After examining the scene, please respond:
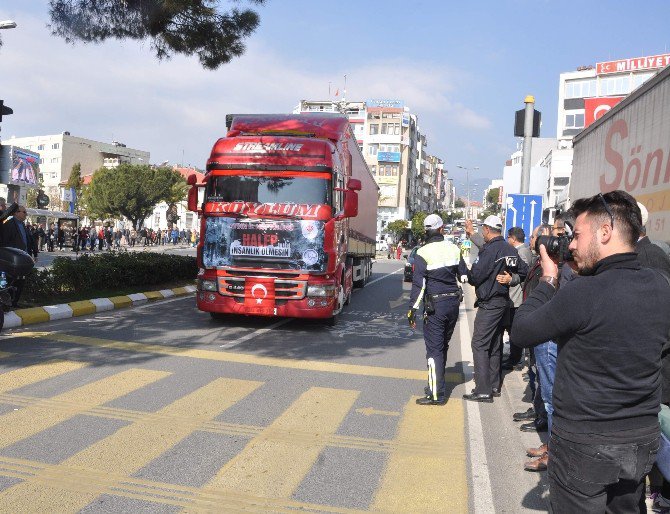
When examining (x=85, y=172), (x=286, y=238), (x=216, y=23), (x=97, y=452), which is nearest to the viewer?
(x=97, y=452)

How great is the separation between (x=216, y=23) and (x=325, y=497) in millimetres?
10804

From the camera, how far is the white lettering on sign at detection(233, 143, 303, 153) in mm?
11141

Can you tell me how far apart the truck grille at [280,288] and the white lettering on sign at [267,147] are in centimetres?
227

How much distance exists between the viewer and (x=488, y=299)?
6.85m

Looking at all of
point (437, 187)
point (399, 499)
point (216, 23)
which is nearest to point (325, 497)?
→ point (399, 499)

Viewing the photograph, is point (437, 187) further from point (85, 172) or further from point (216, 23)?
point (216, 23)

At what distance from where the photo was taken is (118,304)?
517 inches

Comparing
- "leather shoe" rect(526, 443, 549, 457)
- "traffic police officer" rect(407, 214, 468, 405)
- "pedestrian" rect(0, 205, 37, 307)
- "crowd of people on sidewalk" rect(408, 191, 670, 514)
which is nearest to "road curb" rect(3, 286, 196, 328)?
"pedestrian" rect(0, 205, 37, 307)

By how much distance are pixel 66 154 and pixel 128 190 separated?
175 feet

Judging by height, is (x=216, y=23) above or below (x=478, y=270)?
above

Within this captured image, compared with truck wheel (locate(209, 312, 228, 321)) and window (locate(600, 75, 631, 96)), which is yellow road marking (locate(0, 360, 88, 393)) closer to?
truck wheel (locate(209, 312, 228, 321))

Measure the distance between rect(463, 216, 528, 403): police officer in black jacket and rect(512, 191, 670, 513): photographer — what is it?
4135 millimetres

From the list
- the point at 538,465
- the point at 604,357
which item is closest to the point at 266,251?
the point at 538,465

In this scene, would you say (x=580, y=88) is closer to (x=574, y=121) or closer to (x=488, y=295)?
(x=574, y=121)
